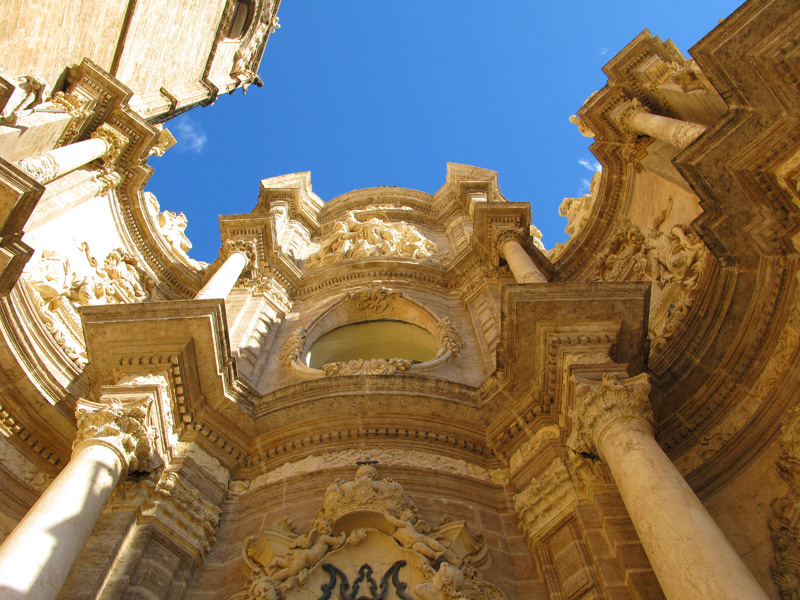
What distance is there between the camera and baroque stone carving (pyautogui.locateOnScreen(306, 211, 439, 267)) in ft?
59.1

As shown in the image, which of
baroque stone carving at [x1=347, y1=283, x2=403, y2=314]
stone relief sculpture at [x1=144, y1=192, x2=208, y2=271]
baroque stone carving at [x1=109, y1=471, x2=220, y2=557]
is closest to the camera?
baroque stone carving at [x1=109, y1=471, x2=220, y2=557]

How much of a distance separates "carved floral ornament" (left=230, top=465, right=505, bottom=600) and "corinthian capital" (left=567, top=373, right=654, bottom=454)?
1.69 meters

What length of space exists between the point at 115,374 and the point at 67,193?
6060 millimetres

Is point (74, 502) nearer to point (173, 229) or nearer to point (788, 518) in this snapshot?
point (788, 518)

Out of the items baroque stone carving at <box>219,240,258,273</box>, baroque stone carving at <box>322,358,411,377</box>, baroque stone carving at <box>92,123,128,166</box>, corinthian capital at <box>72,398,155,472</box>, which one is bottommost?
corinthian capital at <box>72,398,155,472</box>

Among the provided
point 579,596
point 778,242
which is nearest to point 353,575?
point 579,596

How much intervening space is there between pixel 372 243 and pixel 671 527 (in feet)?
44.5

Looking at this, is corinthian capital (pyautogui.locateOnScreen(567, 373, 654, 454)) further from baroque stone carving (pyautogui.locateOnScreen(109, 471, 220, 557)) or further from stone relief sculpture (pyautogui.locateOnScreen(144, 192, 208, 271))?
stone relief sculpture (pyautogui.locateOnScreen(144, 192, 208, 271))

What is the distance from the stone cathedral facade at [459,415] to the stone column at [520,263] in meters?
0.09

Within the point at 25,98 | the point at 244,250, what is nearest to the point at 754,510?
the point at 244,250

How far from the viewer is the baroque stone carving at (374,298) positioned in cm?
1509

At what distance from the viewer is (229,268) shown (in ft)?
46.9

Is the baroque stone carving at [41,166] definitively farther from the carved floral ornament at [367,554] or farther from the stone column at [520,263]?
the stone column at [520,263]

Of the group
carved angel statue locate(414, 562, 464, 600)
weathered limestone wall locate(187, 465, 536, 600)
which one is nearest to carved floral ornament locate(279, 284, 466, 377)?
weathered limestone wall locate(187, 465, 536, 600)
